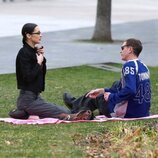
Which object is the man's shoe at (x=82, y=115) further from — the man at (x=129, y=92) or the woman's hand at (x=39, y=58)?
the woman's hand at (x=39, y=58)

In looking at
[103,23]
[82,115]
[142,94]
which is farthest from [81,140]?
[103,23]

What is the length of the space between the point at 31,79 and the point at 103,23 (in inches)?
450

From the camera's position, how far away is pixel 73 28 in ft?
78.8

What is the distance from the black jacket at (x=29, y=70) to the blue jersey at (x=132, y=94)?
885 millimetres

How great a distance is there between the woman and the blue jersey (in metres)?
0.54

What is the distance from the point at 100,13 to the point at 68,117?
37.5 ft

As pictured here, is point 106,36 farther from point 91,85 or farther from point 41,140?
point 41,140

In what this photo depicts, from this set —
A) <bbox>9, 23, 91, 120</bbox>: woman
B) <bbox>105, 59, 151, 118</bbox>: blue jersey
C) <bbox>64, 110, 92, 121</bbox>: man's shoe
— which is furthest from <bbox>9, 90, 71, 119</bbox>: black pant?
<bbox>105, 59, 151, 118</bbox>: blue jersey

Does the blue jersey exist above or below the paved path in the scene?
above

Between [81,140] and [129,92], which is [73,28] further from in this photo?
[81,140]

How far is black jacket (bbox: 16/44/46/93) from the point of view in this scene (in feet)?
28.5

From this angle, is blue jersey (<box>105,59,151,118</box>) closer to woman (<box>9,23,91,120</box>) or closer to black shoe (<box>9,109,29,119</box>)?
woman (<box>9,23,91,120</box>)

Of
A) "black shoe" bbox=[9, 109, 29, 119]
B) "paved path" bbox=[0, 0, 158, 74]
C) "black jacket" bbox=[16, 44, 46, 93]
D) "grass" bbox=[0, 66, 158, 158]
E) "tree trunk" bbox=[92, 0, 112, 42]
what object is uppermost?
"black jacket" bbox=[16, 44, 46, 93]

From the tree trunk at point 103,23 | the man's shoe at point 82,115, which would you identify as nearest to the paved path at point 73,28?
the tree trunk at point 103,23
